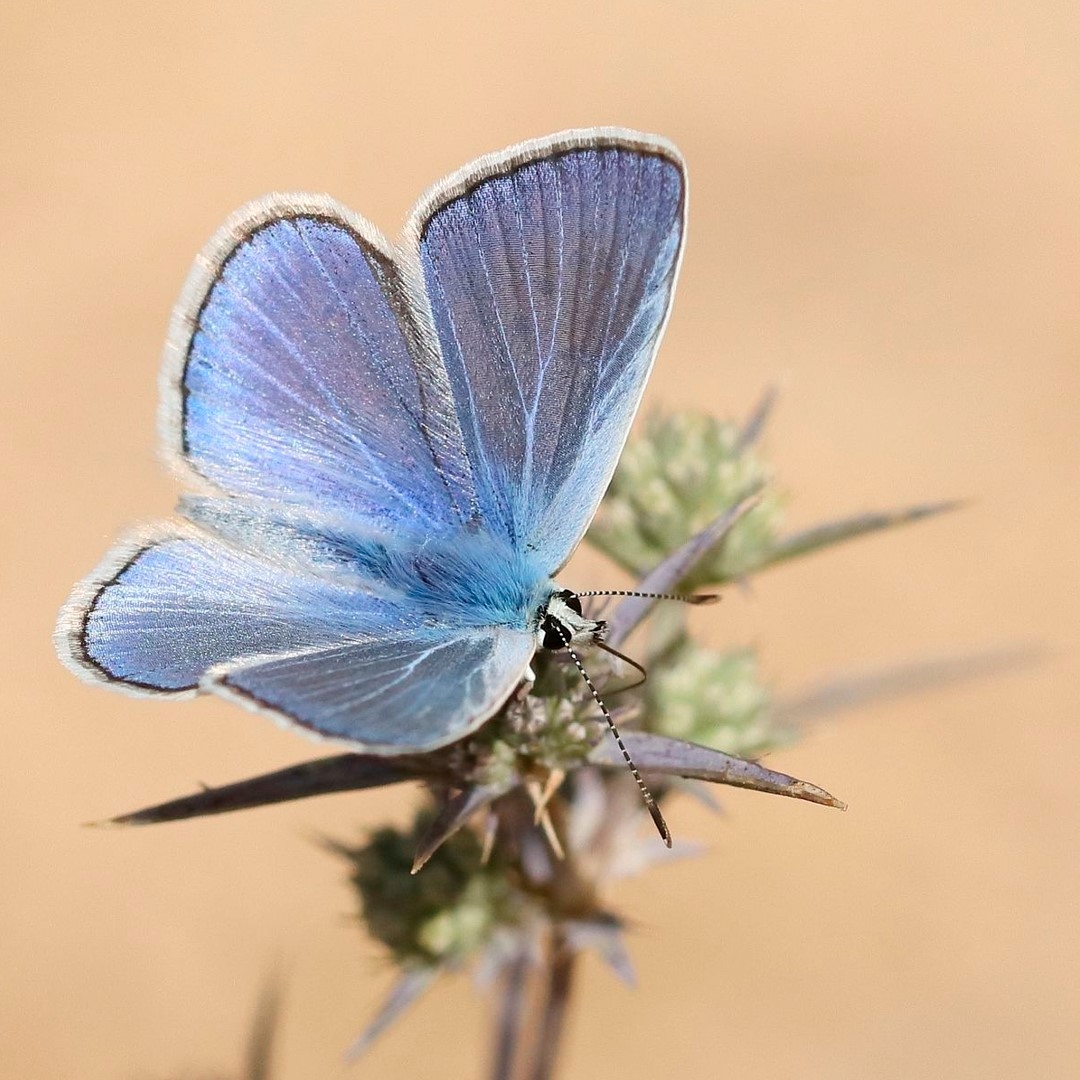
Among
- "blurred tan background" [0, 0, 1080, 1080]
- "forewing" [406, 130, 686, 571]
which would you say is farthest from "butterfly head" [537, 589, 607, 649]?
"blurred tan background" [0, 0, 1080, 1080]

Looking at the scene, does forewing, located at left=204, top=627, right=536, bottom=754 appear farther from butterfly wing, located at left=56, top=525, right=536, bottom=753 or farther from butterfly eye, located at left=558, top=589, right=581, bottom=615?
butterfly eye, located at left=558, top=589, right=581, bottom=615

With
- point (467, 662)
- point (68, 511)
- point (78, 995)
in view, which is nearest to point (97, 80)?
point (68, 511)

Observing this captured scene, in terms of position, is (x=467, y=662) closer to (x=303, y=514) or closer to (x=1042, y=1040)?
(x=303, y=514)

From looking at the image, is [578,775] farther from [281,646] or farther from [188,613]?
[188,613]

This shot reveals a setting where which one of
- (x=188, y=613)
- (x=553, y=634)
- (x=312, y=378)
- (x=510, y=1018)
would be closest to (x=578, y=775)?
(x=553, y=634)

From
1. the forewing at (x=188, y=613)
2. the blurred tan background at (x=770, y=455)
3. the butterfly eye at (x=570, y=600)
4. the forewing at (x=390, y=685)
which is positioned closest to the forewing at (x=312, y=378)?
the forewing at (x=188, y=613)
